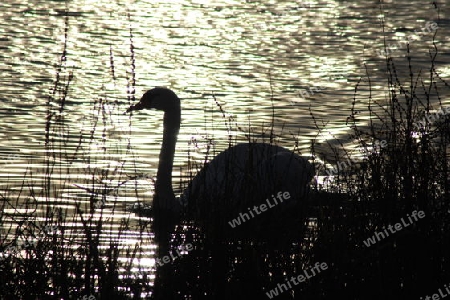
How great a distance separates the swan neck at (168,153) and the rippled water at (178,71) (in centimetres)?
36

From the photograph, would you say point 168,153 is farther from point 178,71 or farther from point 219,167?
point 178,71

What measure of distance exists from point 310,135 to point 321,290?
283 inches

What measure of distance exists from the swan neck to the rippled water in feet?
1.19

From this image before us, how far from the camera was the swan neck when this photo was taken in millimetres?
9281

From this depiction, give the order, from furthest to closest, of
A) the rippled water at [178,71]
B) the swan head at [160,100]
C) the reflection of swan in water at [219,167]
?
1. the rippled water at [178,71]
2. the swan head at [160,100]
3. the reflection of swan in water at [219,167]

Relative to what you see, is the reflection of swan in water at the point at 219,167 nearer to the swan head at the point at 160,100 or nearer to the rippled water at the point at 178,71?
the swan head at the point at 160,100

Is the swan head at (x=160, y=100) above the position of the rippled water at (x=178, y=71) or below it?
above

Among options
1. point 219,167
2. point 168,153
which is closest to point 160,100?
point 168,153

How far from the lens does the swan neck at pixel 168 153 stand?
9281 millimetres

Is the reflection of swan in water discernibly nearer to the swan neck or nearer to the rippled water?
the swan neck

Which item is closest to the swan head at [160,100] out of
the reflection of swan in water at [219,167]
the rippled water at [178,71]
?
the reflection of swan in water at [219,167]

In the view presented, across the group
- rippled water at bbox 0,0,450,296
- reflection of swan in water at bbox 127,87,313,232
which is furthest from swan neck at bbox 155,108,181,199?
rippled water at bbox 0,0,450,296

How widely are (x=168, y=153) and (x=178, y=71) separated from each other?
7443 mm

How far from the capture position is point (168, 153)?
10156 millimetres
